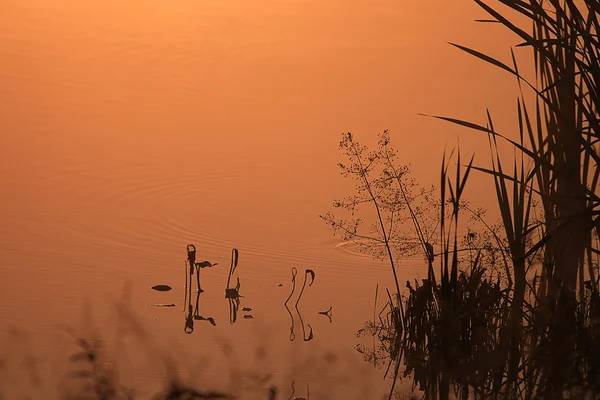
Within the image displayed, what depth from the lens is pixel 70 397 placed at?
1674 millimetres

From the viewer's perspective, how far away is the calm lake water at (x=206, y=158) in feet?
6.86

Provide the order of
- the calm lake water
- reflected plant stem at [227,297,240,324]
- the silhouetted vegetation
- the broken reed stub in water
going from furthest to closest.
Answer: the broken reed stub in water → reflected plant stem at [227,297,240,324] → the calm lake water → the silhouetted vegetation

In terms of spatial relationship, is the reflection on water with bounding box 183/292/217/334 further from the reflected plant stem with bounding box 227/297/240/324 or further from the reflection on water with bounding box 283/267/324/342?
the reflection on water with bounding box 283/267/324/342

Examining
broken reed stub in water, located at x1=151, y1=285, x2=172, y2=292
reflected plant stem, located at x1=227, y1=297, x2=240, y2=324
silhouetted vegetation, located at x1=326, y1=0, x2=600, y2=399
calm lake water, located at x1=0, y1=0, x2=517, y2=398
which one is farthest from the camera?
broken reed stub in water, located at x1=151, y1=285, x2=172, y2=292

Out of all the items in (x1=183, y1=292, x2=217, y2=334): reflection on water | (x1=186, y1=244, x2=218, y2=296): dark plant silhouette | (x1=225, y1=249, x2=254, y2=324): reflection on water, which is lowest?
(x1=183, y1=292, x2=217, y2=334): reflection on water

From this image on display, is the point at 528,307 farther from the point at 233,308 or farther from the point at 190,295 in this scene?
the point at 190,295

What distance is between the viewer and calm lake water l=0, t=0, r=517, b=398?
2090 millimetres

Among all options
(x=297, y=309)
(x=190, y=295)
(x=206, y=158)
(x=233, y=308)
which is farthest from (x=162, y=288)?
(x=206, y=158)

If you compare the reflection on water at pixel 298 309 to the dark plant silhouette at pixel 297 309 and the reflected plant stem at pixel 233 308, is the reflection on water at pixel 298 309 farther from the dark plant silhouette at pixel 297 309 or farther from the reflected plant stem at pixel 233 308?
the reflected plant stem at pixel 233 308

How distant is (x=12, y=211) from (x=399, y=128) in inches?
66.1

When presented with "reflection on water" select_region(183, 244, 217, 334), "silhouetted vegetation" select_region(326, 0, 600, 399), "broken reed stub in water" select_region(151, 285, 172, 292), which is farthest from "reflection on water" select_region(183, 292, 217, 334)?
"silhouetted vegetation" select_region(326, 0, 600, 399)

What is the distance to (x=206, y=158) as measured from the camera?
380 centimetres

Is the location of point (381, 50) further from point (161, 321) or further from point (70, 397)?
point (70, 397)

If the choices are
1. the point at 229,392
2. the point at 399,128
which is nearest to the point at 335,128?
the point at 399,128
